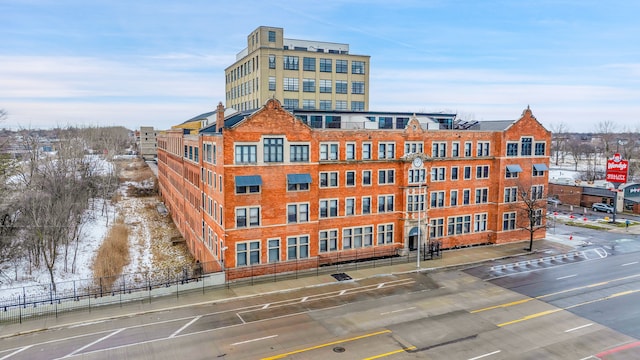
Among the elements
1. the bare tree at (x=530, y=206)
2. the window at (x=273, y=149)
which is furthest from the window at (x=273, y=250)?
the bare tree at (x=530, y=206)

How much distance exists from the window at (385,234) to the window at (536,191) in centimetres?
1934

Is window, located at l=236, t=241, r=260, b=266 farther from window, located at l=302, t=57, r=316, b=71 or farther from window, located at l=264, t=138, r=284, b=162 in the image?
window, located at l=302, t=57, r=316, b=71

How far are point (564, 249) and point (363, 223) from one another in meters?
24.1

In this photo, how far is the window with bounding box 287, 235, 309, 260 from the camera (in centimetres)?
3984

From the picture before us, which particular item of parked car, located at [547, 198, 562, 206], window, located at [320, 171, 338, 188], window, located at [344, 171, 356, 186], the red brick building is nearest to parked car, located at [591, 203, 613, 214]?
parked car, located at [547, 198, 562, 206]

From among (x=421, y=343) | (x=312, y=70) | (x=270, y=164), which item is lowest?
(x=421, y=343)

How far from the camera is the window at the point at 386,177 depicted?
44.6 m

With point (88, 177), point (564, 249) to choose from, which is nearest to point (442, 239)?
point (564, 249)

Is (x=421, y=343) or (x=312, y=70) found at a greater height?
(x=312, y=70)

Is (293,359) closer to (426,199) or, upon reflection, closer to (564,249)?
(426,199)

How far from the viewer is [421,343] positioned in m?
26.5

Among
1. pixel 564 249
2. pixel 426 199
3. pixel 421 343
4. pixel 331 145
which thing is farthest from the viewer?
pixel 564 249

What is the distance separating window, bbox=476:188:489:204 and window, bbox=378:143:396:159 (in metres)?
12.5

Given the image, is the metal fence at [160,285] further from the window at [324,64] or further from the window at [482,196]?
the window at [324,64]
